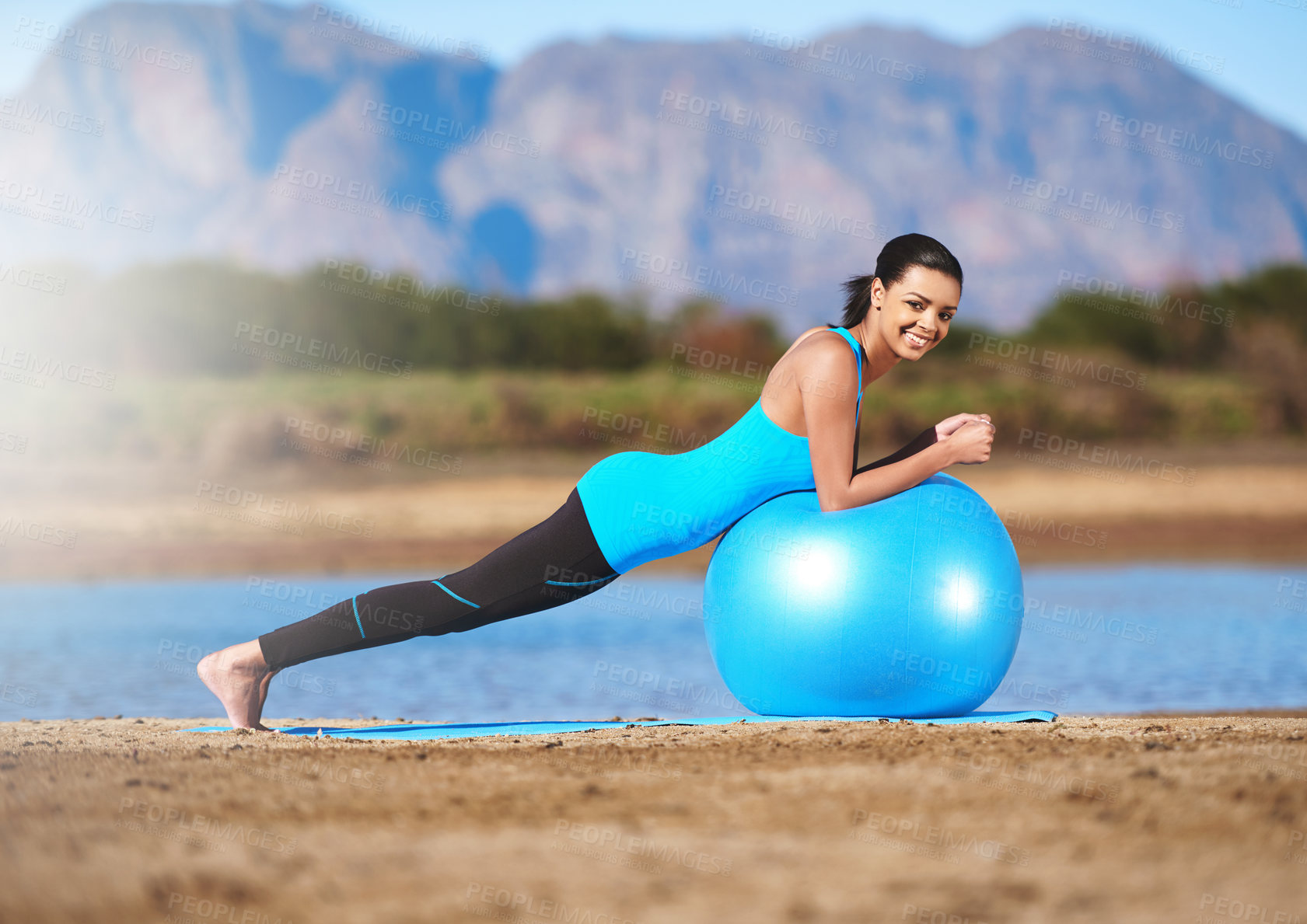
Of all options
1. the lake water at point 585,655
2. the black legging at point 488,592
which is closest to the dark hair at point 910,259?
the black legging at point 488,592

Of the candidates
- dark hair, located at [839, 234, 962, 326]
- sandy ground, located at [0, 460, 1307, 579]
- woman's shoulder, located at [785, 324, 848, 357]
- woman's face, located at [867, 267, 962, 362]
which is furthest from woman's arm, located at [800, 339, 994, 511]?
sandy ground, located at [0, 460, 1307, 579]

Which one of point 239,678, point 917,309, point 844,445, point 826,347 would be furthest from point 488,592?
point 917,309

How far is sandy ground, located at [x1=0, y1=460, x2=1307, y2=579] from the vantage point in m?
15.8

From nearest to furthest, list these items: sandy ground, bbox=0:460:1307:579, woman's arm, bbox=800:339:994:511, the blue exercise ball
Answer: woman's arm, bbox=800:339:994:511 < the blue exercise ball < sandy ground, bbox=0:460:1307:579

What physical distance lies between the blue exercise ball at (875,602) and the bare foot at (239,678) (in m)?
1.83

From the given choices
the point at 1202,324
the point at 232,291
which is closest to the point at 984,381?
the point at 1202,324

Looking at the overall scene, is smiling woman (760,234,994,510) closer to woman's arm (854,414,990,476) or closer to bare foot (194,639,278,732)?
woman's arm (854,414,990,476)

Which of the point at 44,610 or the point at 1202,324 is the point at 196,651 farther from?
the point at 1202,324

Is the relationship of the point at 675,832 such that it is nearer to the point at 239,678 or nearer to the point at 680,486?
the point at 680,486

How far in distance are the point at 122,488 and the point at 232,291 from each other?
52.8 ft

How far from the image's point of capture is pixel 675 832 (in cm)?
307

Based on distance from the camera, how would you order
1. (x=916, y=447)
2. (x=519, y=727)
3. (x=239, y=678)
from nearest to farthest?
(x=239, y=678) → (x=916, y=447) → (x=519, y=727)

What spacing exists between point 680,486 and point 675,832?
1795mm

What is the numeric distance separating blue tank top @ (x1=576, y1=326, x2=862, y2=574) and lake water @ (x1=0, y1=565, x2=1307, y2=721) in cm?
225
